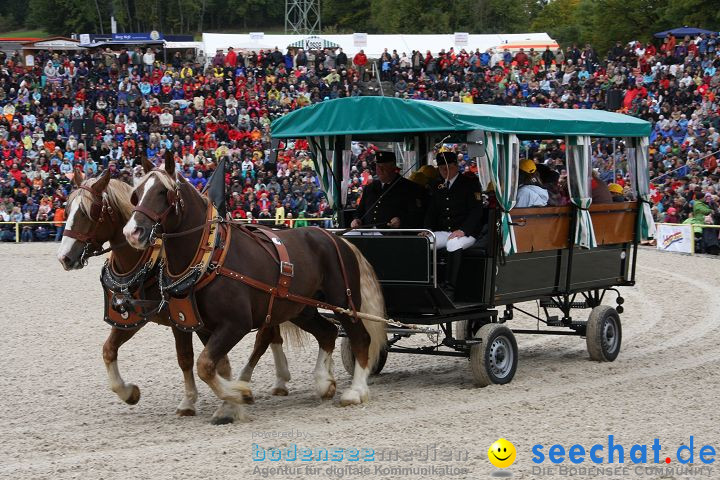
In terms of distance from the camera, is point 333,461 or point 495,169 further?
point 495,169

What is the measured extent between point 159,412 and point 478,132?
10.5 feet

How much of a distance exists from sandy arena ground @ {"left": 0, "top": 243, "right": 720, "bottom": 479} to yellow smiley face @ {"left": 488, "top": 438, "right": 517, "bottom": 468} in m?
0.05

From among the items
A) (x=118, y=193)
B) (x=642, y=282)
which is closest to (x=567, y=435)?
(x=118, y=193)

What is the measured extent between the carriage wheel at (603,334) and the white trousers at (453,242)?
5.98 feet

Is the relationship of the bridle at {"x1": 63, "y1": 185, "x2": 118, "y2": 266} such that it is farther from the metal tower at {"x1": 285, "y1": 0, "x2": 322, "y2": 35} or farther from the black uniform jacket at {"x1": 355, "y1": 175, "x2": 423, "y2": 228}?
the metal tower at {"x1": 285, "y1": 0, "x2": 322, "y2": 35}

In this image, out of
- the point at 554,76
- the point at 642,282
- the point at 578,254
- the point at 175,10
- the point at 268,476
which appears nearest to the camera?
the point at 268,476

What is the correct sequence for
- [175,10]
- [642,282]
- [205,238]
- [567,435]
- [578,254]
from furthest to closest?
[175,10] < [642,282] < [578,254] < [205,238] < [567,435]

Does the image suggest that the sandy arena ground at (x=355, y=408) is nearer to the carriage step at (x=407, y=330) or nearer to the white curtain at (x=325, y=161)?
the carriage step at (x=407, y=330)

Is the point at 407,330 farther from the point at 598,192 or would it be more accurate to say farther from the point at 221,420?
the point at 598,192

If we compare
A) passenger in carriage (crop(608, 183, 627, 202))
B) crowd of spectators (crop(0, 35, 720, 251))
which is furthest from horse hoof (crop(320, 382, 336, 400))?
crowd of spectators (crop(0, 35, 720, 251))

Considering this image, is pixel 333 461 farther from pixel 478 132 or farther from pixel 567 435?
pixel 478 132

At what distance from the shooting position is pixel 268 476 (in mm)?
5496

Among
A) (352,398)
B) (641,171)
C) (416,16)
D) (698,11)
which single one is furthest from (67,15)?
(352,398)

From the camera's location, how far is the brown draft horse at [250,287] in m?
6.64
